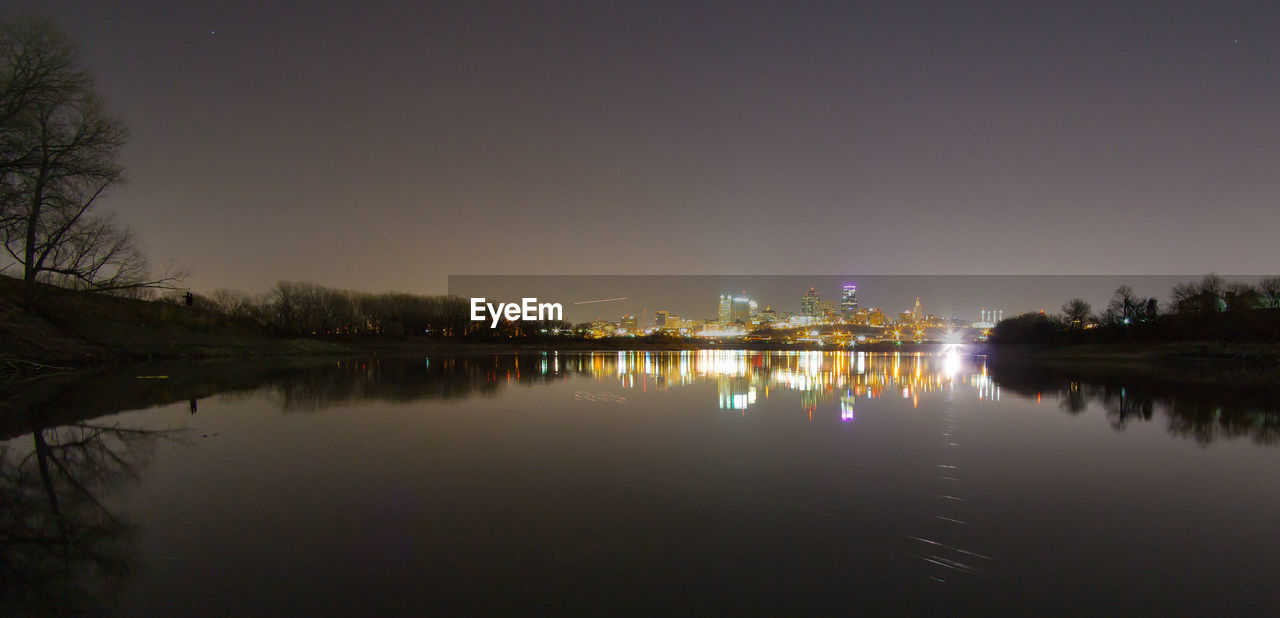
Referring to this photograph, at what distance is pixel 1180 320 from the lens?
6512 centimetres

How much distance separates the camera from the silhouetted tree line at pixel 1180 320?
5647 cm

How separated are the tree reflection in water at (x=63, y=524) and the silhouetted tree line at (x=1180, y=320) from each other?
73.0m

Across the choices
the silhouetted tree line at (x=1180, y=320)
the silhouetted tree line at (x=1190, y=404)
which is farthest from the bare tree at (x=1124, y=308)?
the silhouetted tree line at (x=1190, y=404)

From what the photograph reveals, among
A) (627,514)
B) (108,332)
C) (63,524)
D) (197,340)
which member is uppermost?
(108,332)

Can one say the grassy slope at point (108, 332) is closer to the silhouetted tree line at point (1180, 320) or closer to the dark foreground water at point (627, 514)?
the dark foreground water at point (627, 514)

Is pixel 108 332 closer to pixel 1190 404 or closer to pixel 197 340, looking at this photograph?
pixel 197 340

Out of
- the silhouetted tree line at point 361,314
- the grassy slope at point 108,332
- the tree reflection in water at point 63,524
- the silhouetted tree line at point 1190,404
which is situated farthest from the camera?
the silhouetted tree line at point 361,314

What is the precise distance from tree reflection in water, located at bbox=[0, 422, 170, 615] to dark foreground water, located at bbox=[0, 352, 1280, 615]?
30mm

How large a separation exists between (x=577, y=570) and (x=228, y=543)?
3.07 m

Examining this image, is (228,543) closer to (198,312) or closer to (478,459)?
(478,459)

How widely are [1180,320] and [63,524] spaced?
88.1 meters

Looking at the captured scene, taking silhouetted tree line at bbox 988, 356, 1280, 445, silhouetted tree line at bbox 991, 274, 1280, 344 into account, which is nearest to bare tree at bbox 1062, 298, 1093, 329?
silhouetted tree line at bbox 991, 274, 1280, 344

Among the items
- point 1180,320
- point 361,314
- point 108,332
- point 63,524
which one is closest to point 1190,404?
point 63,524

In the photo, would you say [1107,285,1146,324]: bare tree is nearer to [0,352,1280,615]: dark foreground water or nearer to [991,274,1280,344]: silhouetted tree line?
[991,274,1280,344]: silhouetted tree line
